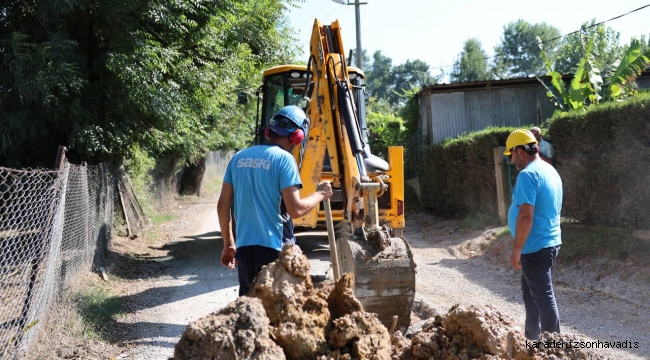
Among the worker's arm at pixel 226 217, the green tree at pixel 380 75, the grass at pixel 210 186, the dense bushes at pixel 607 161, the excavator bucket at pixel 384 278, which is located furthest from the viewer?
the green tree at pixel 380 75

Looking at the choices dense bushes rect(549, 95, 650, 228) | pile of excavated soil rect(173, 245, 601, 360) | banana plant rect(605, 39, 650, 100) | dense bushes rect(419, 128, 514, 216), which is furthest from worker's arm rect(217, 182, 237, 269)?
banana plant rect(605, 39, 650, 100)

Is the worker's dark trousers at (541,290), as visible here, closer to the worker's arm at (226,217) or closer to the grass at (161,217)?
the worker's arm at (226,217)

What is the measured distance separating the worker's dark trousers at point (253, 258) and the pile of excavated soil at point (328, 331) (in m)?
0.54

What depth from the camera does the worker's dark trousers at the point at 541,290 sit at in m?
5.09

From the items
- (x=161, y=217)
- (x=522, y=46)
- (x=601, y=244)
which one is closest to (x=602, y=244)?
(x=601, y=244)

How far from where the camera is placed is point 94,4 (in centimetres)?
973

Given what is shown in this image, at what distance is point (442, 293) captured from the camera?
28.3 ft

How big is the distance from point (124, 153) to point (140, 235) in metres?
3.51

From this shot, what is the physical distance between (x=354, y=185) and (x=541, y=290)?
2.11m

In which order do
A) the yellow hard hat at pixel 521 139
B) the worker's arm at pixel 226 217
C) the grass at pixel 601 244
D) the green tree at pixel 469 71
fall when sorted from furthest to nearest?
the green tree at pixel 469 71 → the grass at pixel 601 244 → the yellow hard hat at pixel 521 139 → the worker's arm at pixel 226 217

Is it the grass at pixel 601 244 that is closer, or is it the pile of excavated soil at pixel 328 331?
the pile of excavated soil at pixel 328 331

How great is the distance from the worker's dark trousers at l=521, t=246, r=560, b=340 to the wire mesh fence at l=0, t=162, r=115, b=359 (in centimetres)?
416

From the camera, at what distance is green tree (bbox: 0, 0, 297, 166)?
363 inches

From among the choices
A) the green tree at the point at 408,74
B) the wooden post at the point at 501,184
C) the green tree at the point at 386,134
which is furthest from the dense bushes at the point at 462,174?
the green tree at the point at 408,74
